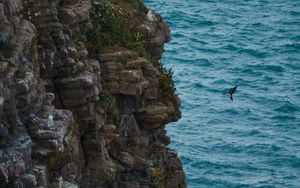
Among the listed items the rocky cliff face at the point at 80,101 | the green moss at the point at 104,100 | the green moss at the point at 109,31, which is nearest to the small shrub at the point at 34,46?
the rocky cliff face at the point at 80,101

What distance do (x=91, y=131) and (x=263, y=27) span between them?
205ft

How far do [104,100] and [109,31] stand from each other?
10.9 feet

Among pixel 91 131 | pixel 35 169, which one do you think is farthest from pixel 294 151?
pixel 35 169

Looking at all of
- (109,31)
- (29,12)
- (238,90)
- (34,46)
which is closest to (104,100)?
(109,31)

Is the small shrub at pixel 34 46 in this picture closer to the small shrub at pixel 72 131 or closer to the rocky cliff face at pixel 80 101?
the rocky cliff face at pixel 80 101

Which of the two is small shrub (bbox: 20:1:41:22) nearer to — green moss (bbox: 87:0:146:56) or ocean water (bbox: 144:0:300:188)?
green moss (bbox: 87:0:146:56)

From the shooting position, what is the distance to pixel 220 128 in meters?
62.7

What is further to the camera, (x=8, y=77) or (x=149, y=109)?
(x=149, y=109)

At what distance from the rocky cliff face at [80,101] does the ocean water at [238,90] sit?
21599 millimetres

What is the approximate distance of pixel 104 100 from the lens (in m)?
28.8

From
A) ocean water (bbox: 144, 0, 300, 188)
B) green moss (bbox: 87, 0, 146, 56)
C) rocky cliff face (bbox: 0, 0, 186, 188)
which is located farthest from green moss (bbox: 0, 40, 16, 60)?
ocean water (bbox: 144, 0, 300, 188)

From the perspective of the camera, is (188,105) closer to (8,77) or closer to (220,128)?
(220,128)

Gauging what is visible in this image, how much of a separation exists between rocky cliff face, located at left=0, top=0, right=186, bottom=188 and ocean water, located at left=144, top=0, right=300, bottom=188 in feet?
70.9

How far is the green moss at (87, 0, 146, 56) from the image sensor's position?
30.0 metres
